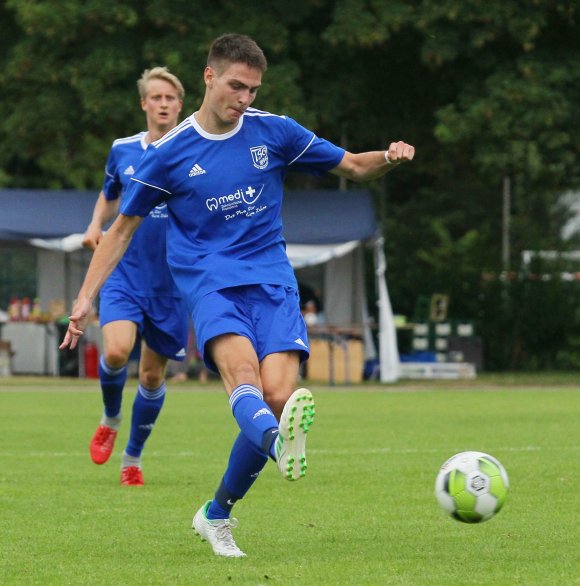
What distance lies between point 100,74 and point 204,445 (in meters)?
13.4

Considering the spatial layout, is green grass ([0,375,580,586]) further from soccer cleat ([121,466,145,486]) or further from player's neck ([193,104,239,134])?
player's neck ([193,104,239,134])

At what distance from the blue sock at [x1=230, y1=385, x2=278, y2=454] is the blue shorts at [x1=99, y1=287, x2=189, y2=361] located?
10.2 ft

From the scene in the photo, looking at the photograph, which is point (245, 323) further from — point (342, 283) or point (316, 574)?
point (342, 283)

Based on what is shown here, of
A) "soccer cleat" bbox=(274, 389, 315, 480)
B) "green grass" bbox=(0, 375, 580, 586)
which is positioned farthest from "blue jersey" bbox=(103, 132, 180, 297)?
"soccer cleat" bbox=(274, 389, 315, 480)

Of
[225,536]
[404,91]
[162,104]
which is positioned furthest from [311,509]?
[404,91]

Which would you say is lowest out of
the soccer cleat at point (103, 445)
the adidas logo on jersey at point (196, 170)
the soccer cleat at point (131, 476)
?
the soccer cleat at point (131, 476)

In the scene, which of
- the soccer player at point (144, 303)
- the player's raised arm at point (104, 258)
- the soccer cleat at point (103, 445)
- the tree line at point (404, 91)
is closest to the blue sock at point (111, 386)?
the soccer player at point (144, 303)

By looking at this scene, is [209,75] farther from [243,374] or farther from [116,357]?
[116,357]

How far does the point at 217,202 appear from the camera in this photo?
6555 millimetres

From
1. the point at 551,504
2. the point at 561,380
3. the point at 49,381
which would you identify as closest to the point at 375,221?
the point at 561,380

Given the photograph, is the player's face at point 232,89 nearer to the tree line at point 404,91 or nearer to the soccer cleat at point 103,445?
the soccer cleat at point 103,445

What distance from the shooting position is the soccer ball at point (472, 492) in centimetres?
620

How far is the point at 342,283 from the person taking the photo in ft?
84.4

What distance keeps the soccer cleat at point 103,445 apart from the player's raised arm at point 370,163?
335 centimetres
